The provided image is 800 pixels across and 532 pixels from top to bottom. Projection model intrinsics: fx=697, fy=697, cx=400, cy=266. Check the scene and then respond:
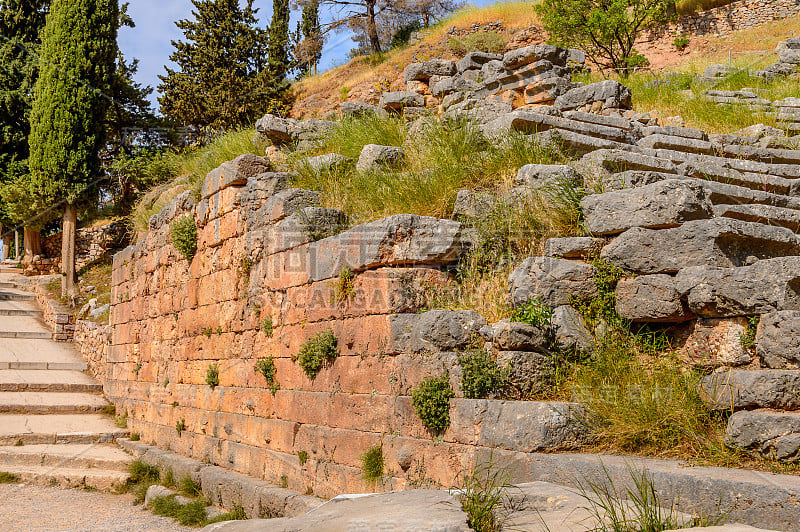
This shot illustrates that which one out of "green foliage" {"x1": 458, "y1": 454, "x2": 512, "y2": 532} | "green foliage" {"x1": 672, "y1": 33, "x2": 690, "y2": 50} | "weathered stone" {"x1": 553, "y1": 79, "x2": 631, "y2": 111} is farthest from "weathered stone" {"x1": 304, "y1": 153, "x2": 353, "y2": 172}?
"green foliage" {"x1": 672, "y1": 33, "x2": 690, "y2": 50}

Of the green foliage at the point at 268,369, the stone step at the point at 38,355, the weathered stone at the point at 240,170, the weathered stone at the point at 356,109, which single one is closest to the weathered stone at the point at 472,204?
the green foliage at the point at 268,369

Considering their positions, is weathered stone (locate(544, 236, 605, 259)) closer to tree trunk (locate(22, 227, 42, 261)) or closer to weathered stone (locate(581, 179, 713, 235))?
weathered stone (locate(581, 179, 713, 235))

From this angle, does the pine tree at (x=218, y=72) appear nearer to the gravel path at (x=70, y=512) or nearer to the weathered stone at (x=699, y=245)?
the gravel path at (x=70, y=512)

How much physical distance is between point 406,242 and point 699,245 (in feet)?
7.40

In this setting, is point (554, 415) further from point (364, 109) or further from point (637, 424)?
point (364, 109)

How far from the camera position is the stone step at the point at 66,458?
10.2 metres

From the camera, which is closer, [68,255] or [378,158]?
[378,158]

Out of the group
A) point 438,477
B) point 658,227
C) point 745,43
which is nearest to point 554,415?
point 438,477

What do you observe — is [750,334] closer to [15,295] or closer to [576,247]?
[576,247]

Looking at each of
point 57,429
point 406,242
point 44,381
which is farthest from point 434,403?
point 44,381

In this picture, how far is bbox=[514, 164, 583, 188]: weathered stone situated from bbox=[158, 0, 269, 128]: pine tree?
20.1 m

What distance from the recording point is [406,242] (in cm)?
574

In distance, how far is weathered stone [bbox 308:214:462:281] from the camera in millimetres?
5652

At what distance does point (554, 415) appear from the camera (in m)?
4.20
